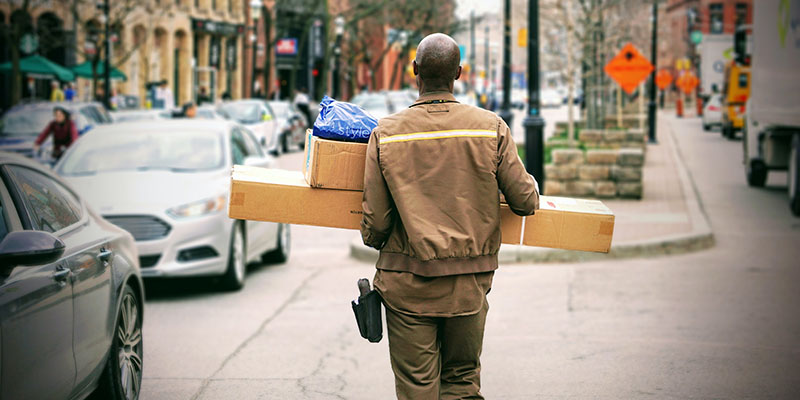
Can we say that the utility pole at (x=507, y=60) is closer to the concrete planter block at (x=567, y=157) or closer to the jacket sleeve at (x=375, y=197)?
the concrete planter block at (x=567, y=157)

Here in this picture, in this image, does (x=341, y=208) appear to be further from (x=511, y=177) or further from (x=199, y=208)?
(x=199, y=208)

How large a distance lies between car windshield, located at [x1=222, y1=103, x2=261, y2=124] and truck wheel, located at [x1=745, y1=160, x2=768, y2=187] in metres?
14.4

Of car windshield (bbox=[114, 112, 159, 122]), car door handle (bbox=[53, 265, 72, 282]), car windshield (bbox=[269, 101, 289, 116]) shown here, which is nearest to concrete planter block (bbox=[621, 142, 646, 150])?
car windshield (bbox=[114, 112, 159, 122])

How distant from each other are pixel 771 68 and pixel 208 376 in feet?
43.4

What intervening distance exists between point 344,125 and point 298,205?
417mm

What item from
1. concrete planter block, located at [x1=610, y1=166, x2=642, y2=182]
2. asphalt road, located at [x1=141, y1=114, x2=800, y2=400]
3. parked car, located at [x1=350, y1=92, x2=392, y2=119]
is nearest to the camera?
asphalt road, located at [x1=141, y1=114, x2=800, y2=400]

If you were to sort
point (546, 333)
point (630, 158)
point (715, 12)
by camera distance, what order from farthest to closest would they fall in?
point (715, 12), point (630, 158), point (546, 333)

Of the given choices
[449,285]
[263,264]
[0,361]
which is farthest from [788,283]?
[0,361]

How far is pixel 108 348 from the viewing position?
5.14 metres

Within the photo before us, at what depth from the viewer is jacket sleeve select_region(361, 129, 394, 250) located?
13.6ft

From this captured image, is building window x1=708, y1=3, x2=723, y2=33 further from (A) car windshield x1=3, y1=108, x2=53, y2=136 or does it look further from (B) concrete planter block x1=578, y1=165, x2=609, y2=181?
(B) concrete planter block x1=578, y1=165, x2=609, y2=181

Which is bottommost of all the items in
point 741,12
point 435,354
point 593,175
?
point 593,175

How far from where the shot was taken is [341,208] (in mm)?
4633

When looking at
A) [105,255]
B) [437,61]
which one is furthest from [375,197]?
[105,255]
